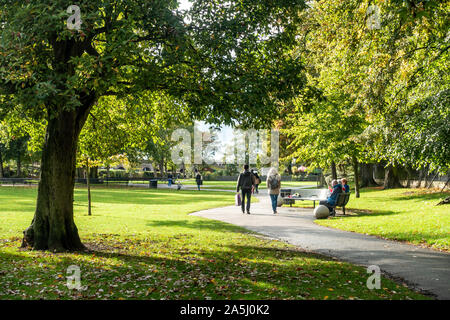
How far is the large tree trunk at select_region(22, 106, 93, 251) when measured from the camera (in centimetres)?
839

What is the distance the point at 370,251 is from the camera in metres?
8.79

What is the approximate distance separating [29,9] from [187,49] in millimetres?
2858

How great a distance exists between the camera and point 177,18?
7398mm

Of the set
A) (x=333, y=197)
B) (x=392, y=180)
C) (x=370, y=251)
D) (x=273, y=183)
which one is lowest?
(x=370, y=251)

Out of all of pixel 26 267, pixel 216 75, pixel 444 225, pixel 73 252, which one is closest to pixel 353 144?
pixel 444 225

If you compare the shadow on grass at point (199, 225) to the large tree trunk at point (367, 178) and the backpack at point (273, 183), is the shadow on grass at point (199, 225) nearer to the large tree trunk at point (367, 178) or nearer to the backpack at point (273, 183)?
the backpack at point (273, 183)

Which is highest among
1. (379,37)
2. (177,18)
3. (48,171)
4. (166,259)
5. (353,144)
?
(379,37)

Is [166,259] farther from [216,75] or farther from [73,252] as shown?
[216,75]

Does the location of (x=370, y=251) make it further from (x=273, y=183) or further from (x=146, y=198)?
(x=146, y=198)

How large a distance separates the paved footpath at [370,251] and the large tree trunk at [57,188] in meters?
5.61

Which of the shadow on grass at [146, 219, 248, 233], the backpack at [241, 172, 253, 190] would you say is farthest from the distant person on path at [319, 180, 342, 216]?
the shadow on grass at [146, 219, 248, 233]

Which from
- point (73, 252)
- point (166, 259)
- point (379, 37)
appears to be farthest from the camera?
point (379, 37)

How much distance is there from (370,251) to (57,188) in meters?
7.14

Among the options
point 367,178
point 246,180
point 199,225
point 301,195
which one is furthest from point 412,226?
point 367,178
